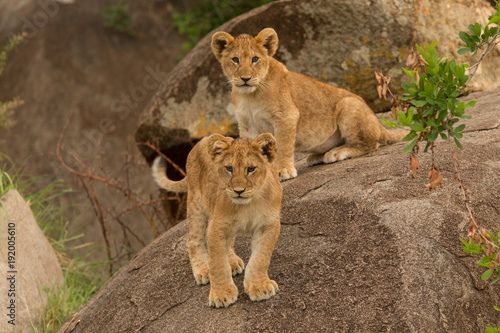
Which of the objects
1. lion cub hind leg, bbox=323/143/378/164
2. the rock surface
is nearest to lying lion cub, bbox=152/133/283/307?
lion cub hind leg, bbox=323/143/378/164

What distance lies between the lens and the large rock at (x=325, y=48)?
8.49 m

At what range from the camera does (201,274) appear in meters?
4.88

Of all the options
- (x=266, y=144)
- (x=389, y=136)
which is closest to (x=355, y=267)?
(x=266, y=144)

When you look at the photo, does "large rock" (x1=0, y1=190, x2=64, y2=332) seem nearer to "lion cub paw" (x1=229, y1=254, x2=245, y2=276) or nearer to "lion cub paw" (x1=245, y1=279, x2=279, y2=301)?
"lion cub paw" (x1=229, y1=254, x2=245, y2=276)

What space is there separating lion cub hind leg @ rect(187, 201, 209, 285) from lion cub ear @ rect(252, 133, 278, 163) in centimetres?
92

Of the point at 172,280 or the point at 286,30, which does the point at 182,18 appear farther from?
the point at 172,280

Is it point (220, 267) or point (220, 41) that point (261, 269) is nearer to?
point (220, 267)

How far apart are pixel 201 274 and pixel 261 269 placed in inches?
28.2

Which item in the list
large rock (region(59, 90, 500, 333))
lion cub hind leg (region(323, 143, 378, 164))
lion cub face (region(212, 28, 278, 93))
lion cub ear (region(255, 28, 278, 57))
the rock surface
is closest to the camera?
large rock (region(59, 90, 500, 333))

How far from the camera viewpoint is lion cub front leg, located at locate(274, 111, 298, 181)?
6.39 m

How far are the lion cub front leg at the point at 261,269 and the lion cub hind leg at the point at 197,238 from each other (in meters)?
0.68

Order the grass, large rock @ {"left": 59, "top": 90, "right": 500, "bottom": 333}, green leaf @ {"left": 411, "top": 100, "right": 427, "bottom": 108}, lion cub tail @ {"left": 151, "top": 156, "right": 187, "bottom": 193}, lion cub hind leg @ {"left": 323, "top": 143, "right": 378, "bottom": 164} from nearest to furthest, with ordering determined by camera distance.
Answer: green leaf @ {"left": 411, "top": 100, "right": 427, "bottom": 108}
large rock @ {"left": 59, "top": 90, "right": 500, "bottom": 333}
lion cub tail @ {"left": 151, "top": 156, "right": 187, "bottom": 193}
the grass
lion cub hind leg @ {"left": 323, "top": 143, "right": 378, "bottom": 164}

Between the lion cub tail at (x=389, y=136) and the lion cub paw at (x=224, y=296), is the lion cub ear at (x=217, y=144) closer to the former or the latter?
the lion cub paw at (x=224, y=296)

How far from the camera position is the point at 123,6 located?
15.8 metres
